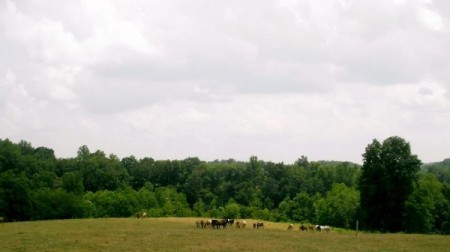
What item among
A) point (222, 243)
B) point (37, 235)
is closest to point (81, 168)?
point (37, 235)

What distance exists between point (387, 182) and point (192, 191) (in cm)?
7615

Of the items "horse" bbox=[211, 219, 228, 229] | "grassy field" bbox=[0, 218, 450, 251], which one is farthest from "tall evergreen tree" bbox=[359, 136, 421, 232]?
"horse" bbox=[211, 219, 228, 229]

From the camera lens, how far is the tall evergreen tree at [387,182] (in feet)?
192

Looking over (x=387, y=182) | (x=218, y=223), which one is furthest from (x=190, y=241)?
(x=387, y=182)

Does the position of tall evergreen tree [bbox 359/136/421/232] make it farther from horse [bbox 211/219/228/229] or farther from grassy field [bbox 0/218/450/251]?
horse [bbox 211/219/228/229]

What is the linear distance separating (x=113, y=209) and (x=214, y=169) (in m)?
45.3

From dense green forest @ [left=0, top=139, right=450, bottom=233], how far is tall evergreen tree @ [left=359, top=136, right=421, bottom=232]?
3.75 feet

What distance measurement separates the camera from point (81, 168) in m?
122

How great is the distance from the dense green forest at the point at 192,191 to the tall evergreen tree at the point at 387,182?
3.75 ft

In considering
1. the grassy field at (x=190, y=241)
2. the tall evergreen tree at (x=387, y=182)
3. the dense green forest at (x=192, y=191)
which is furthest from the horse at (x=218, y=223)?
the dense green forest at (x=192, y=191)

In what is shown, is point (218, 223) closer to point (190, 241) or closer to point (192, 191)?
point (190, 241)

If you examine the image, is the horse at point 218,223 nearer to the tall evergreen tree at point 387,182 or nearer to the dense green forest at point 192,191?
the tall evergreen tree at point 387,182

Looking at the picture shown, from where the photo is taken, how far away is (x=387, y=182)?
5844 cm

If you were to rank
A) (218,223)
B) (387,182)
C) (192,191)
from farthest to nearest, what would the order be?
(192,191) → (387,182) → (218,223)
